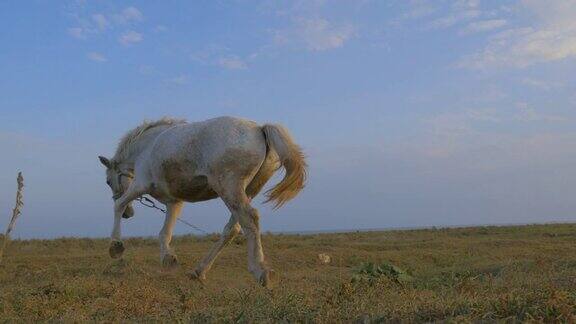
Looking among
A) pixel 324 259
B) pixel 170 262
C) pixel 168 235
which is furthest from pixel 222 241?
pixel 324 259

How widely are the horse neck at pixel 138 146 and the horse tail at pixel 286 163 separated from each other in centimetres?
222

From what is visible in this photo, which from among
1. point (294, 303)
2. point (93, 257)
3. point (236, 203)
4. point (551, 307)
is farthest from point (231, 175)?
point (93, 257)

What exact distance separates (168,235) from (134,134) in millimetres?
1738

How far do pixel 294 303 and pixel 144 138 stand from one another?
5.30 m

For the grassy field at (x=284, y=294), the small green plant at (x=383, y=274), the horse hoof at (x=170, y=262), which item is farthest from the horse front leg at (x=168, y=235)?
the small green plant at (x=383, y=274)

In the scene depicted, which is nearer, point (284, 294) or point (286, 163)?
point (284, 294)

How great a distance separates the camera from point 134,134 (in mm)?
9195

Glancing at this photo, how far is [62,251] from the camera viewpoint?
1628 cm

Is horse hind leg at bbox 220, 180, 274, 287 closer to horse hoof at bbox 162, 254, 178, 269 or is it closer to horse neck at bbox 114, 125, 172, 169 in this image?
horse hoof at bbox 162, 254, 178, 269

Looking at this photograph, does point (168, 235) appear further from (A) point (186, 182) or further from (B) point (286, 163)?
(B) point (286, 163)

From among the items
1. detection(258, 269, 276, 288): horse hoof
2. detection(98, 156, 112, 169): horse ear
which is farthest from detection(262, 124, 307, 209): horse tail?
detection(98, 156, 112, 169): horse ear

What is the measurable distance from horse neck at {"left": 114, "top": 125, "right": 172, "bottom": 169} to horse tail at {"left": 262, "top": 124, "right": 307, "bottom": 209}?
87.4 inches

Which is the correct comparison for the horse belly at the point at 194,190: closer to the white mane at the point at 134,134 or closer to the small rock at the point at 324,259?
the white mane at the point at 134,134

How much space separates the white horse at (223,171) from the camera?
7113 mm
